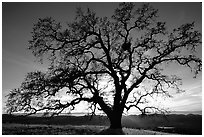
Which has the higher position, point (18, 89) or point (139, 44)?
point (139, 44)

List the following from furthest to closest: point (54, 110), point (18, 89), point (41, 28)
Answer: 1. point (41, 28)
2. point (54, 110)
3. point (18, 89)

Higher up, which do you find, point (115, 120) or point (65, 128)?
point (115, 120)

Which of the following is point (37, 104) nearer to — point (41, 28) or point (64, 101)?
point (64, 101)

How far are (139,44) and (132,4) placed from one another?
13.1ft

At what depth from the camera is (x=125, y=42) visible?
69.2ft

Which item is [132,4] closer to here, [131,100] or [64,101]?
[131,100]

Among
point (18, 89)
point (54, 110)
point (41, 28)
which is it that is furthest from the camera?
point (41, 28)

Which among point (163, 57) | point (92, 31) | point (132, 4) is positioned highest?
point (132, 4)

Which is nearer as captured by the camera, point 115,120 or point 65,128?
point 115,120

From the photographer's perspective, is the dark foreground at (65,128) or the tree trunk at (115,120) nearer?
the dark foreground at (65,128)

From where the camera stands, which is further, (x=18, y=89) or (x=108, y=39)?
(x=108, y=39)

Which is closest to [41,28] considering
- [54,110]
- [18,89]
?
[18,89]

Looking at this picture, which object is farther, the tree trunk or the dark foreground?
the tree trunk

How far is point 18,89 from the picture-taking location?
1752 cm
